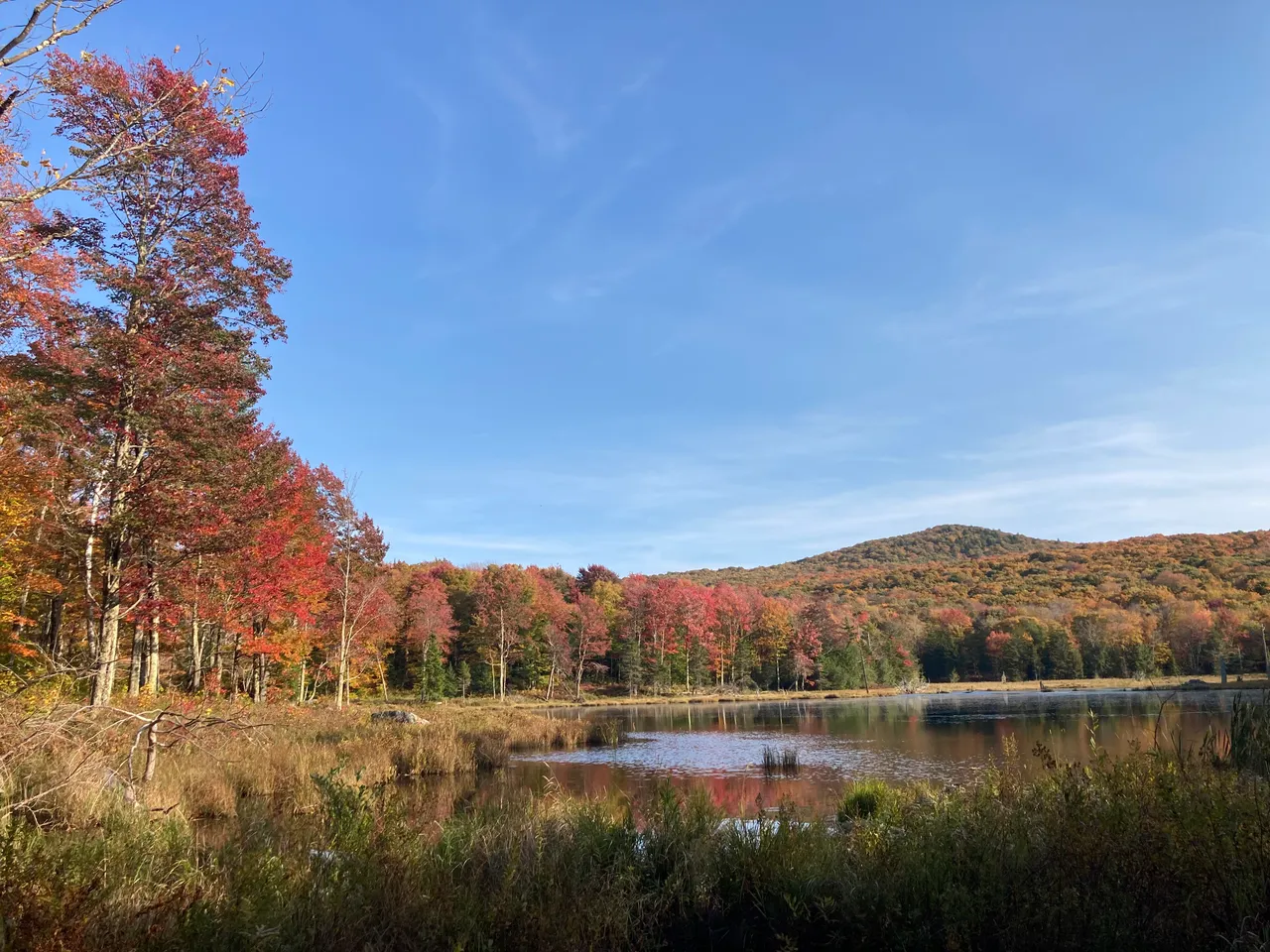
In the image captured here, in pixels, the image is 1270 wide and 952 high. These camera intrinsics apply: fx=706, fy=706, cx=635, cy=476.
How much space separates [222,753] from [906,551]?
185942 millimetres

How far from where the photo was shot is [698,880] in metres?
5.25

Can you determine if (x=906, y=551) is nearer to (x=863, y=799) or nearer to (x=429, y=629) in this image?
(x=429, y=629)

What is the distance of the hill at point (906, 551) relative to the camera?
170 metres

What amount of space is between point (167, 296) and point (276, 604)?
49.8 feet

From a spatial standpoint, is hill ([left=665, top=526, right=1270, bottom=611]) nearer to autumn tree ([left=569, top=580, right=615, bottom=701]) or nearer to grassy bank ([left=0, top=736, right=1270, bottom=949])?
autumn tree ([left=569, top=580, right=615, bottom=701])

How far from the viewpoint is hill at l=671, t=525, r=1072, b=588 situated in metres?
170

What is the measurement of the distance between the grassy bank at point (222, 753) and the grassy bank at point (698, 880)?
613 mm

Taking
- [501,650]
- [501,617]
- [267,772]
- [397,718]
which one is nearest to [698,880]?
[267,772]

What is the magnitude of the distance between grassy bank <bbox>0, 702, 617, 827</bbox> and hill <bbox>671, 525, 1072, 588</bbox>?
467 feet

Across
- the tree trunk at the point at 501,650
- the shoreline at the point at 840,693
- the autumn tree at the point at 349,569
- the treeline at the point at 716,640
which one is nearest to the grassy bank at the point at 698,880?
the autumn tree at the point at 349,569

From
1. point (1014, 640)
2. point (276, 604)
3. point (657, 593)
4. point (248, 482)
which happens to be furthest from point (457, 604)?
point (1014, 640)

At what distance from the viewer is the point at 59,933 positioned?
10.5 ft

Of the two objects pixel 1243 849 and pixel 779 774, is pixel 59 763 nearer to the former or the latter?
pixel 1243 849

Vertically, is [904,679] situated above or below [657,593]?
below
